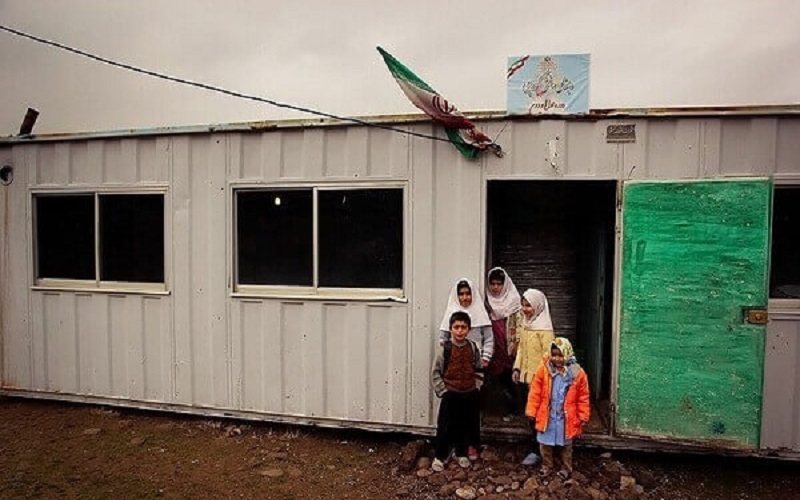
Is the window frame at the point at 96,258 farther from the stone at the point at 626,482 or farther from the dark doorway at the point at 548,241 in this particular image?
the stone at the point at 626,482

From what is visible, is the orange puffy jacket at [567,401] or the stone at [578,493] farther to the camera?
the orange puffy jacket at [567,401]

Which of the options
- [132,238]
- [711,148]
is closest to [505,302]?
[711,148]

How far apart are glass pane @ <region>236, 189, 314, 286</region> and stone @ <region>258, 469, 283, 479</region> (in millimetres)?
1644

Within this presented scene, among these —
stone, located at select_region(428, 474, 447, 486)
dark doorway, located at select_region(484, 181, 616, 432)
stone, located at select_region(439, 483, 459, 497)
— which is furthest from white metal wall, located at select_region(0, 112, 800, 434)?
dark doorway, located at select_region(484, 181, 616, 432)

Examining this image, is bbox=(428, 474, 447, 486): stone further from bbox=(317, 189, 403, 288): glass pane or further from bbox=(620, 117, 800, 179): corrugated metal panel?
bbox=(620, 117, 800, 179): corrugated metal panel

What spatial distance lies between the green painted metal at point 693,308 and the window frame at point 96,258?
14.2ft

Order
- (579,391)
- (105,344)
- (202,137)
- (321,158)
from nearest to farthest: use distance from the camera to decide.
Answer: (579,391)
(321,158)
(202,137)
(105,344)

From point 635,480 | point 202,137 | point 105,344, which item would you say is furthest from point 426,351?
point 105,344

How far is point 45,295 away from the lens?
Result: 5.57 m

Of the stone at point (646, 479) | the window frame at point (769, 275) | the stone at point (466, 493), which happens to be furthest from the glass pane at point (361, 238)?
the window frame at point (769, 275)

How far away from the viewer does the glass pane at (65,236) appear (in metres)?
5.52

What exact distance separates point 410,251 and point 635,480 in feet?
8.40

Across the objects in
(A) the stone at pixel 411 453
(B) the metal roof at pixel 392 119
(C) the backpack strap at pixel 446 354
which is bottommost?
(A) the stone at pixel 411 453

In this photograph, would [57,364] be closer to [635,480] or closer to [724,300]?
[635,480]
